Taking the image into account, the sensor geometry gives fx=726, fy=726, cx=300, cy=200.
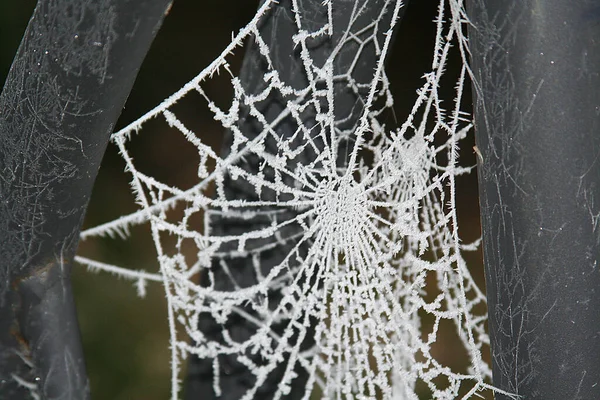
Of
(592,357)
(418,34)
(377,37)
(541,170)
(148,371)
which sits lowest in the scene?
(148,371)

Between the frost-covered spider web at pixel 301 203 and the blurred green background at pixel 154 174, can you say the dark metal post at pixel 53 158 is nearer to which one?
the frost-covered spider web at pixel 301 203

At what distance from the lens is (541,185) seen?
53 centimetres

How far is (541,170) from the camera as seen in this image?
20.6 inches

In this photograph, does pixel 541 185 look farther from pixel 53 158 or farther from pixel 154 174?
pixel 154 174

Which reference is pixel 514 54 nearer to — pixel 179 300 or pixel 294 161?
pixel 294 161

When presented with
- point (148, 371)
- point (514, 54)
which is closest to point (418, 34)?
point (148, 371)

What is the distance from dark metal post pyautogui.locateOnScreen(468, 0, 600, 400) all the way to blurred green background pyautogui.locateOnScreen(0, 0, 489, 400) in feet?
3.77

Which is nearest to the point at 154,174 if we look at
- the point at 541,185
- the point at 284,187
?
the point at 284,187

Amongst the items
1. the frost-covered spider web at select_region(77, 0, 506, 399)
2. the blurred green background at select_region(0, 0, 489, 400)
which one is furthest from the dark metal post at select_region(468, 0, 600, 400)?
the blurred green background at select_region(0, 0, 489, 400)

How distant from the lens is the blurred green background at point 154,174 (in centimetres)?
184

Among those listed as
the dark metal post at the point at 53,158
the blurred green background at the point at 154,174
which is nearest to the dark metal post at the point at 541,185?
the dark metal post at the point at 53,158

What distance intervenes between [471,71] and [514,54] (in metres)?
0.05

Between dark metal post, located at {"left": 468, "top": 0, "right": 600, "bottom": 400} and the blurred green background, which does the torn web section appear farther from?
the blurred green background

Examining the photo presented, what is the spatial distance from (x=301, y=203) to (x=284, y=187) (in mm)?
25
